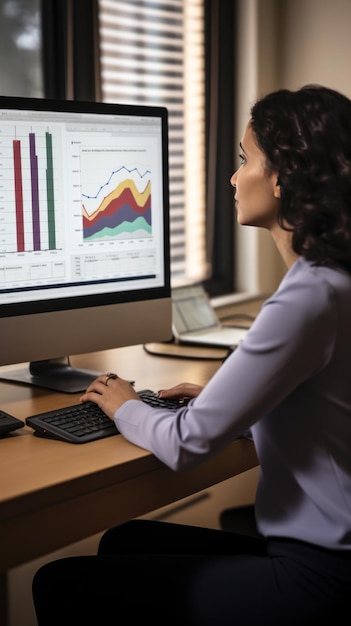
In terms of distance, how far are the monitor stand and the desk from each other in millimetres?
142

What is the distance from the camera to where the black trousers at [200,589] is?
1187mm

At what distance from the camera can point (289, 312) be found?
1.14m

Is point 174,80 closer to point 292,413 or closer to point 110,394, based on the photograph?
point 110,394

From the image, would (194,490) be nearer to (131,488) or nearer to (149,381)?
(131,488)

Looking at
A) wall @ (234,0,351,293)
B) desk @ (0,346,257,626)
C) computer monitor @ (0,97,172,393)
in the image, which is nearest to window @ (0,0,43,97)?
computer monitor @ (0,97,172,393)

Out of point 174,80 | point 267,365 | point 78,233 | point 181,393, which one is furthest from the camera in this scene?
point 174,80

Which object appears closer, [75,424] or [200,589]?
[200,589]

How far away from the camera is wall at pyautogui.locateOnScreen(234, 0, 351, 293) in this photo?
114 inches

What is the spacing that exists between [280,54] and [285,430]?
213cm

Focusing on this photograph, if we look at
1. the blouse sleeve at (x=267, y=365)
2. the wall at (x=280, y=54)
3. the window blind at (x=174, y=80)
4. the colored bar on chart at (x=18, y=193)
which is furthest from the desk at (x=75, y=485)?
the wall at (x=280, y=54)

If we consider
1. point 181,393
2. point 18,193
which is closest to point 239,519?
point 181,393

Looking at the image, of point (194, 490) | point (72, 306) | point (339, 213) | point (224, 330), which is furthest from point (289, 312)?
point (224, 330)

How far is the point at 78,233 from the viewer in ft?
5.59

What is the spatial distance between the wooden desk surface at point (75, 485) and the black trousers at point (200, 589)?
85mm
